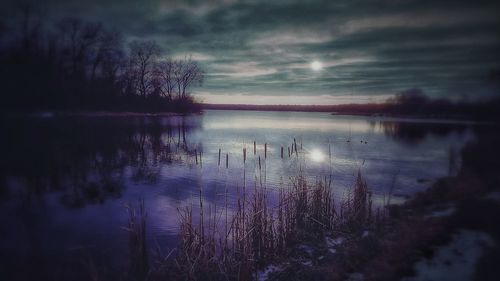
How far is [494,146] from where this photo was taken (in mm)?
24828

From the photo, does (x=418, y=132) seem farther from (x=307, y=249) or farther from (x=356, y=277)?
(x=356, y=277)

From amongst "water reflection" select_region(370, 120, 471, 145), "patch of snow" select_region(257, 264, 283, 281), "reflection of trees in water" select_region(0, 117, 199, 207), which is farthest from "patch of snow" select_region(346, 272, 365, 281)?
"water reflection" select_region(370, 120, 471, 145)

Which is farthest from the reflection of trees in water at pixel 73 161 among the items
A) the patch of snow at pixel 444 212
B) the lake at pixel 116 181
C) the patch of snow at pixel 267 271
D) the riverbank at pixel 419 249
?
the patch of snow at pixel 444 212

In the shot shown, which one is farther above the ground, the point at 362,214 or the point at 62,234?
the point at 362,214

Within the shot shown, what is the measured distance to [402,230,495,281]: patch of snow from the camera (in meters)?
5.84

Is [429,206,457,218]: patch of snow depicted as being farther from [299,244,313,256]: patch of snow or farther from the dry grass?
[299,244,313,256]: patch of snow

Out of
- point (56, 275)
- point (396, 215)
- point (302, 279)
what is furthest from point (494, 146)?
point (56, 275)

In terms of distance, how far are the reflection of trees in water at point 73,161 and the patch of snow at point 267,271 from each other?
8.87m

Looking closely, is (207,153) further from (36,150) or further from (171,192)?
(36,150)

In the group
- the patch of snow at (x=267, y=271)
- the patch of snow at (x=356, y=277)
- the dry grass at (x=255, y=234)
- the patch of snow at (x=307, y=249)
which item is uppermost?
the dry grass at (x=255, y=234)

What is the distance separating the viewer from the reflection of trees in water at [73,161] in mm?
13070

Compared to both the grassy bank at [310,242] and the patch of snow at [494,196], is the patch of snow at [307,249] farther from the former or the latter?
the patch of snow at [494,196]

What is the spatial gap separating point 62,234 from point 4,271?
7.23 ft

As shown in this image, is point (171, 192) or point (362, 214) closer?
point (362, 214)
